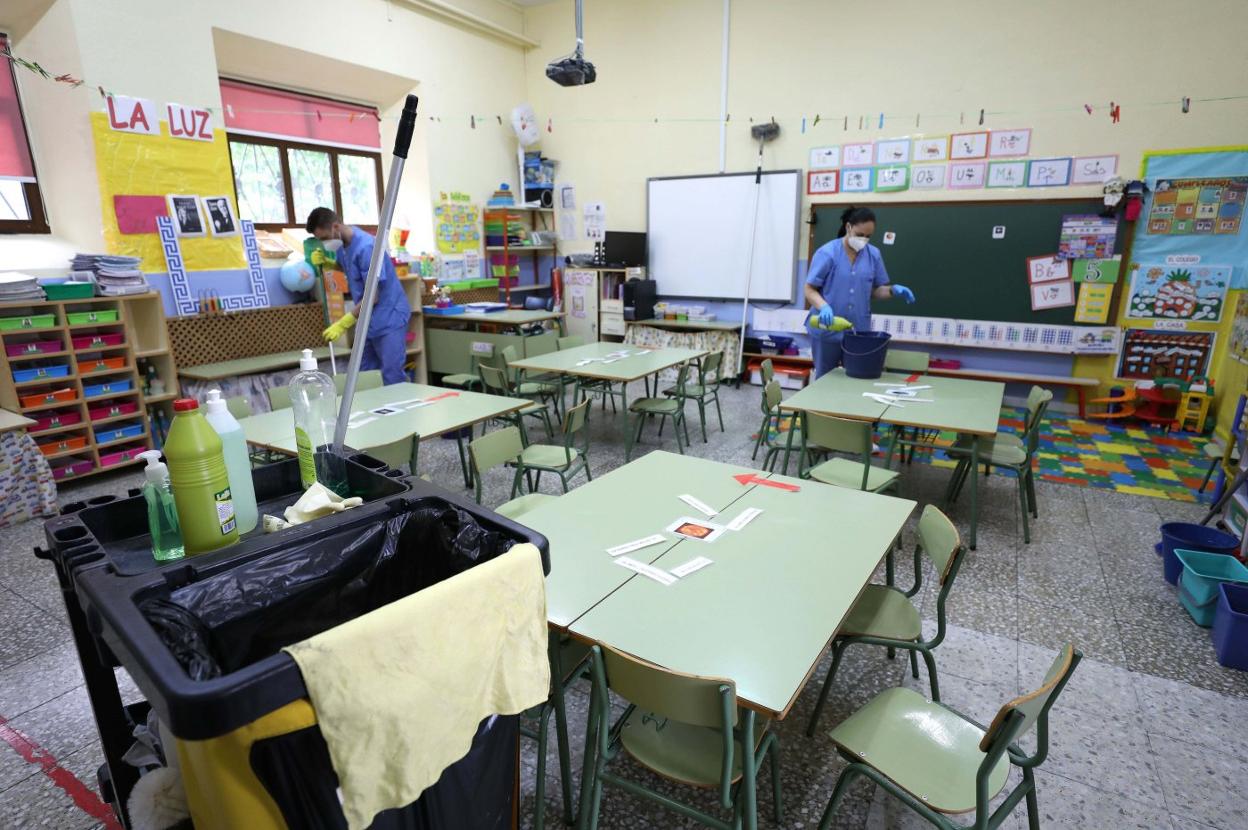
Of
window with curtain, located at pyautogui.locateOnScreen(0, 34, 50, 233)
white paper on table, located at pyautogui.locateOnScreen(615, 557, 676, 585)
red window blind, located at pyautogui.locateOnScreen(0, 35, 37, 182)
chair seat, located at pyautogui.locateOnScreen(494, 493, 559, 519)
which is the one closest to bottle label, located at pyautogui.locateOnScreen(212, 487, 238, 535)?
white paper on table, located at pyautogui.locateOnScreen(615, 557, 676, 585)

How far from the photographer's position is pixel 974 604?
2.83 meters

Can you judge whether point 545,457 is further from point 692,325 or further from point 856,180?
point 856,180

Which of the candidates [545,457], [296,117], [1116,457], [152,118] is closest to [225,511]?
[545,457]

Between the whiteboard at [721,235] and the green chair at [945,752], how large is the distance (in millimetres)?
5563

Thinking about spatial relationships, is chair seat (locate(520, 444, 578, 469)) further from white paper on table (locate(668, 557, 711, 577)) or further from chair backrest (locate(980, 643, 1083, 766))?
chair backrest (locate(980, 643, 1083, 766))

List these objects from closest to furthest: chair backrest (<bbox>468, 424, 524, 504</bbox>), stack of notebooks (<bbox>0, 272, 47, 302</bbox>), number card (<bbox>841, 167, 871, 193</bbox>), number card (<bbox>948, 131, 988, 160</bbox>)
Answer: chair backrest (<bbox>468, 424, 524, 504</bbox>) → stack of notebooks (<bbox>0, 272, 47, 302</bbox>) → number card (<bbox>948, 131, 988, 160</bbox>) → number card (<bbox>841, 167, 871, 193</bbox>)

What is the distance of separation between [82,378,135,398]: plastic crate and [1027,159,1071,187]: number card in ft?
23.2

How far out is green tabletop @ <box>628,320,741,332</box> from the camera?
6820 millimetres

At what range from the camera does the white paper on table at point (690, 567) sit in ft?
5.87

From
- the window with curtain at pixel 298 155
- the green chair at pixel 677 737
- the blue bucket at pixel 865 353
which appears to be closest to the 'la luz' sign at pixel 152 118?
the window with curtain at pixel 298 155

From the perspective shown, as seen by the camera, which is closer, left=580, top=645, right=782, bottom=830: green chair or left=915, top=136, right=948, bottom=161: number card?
left=580, top=645, right=782, bottom=830: green chair

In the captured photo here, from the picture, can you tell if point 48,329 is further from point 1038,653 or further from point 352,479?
point 1038,653

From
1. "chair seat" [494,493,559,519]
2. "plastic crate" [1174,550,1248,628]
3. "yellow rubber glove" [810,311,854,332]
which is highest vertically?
"yellow rubber glove" [810,311,854,332]

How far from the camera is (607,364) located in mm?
4758
